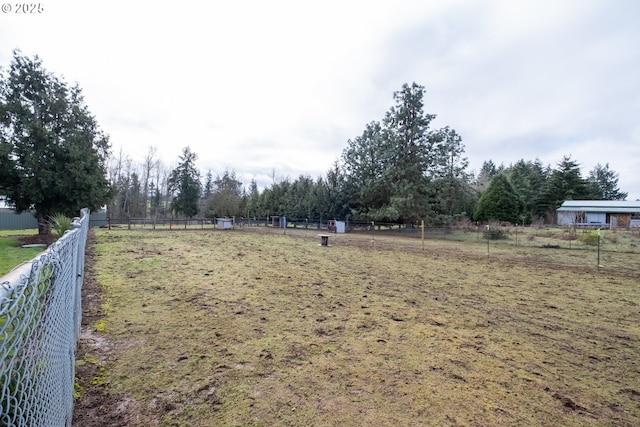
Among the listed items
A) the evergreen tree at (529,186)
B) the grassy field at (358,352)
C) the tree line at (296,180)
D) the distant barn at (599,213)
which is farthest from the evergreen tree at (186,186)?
the distant barn at (599,213)

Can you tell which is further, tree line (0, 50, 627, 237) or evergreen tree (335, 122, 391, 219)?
evergreen tree (335, 122, 391, 219)

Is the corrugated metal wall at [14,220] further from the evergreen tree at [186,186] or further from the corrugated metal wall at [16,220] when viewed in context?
the evergreen tree at [186,186]

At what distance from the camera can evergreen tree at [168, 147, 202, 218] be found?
4081 cm

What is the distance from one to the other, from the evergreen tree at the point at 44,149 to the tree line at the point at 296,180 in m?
0.04

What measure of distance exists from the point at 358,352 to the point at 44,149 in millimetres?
16901

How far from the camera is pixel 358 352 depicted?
11.8 ft

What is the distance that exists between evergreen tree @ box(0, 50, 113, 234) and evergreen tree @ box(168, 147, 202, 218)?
26479mm

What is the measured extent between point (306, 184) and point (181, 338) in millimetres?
30516

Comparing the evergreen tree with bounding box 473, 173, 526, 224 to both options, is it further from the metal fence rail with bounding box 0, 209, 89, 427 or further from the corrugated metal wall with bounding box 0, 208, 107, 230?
the corrugated metal wall with bounding box 0, 208, 107, 230

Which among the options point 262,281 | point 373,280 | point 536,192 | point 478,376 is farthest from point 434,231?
point 536,192

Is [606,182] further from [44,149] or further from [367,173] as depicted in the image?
[44,149]

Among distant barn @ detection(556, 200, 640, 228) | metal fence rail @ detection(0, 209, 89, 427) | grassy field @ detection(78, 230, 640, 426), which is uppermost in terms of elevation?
distant barn @ detection(556, 200, 640, 228)

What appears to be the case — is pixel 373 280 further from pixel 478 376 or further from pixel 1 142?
pixel 1 142

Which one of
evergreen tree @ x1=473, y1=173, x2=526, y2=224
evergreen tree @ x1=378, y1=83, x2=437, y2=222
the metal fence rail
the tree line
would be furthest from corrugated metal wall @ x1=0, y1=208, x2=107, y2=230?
evergreen tree @ x1=473, y1=173, x2=526, y2=224
